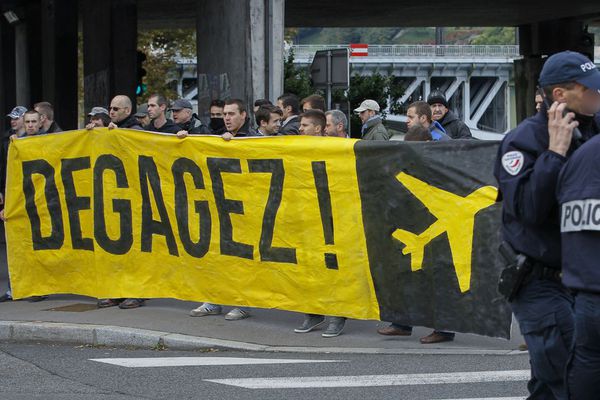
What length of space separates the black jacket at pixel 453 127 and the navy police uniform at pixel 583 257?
23.0 ft

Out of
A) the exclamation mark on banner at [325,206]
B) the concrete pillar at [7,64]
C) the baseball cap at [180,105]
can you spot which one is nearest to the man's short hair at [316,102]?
the baseball cap at [180,105]

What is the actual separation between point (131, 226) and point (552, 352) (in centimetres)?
643

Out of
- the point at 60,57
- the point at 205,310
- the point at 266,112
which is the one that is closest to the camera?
the point at 205,310

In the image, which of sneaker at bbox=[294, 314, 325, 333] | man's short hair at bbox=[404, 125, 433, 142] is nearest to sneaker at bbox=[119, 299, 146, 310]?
sneaker at bbox=[294, 314, 325, 333]

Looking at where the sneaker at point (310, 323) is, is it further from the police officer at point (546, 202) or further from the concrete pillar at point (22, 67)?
the concrete pillar at point (22, 67)

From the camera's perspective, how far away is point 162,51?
166 feet

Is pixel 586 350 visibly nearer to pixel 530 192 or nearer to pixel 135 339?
pixel 530 192

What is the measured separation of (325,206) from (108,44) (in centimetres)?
1801

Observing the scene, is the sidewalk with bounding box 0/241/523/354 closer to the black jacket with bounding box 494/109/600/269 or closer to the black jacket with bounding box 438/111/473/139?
the black jacket with bounding box 438/111/473/139

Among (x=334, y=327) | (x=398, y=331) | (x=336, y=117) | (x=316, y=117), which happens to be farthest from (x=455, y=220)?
(x=336, y=117)

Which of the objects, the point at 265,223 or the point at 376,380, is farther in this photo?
the point at 265,223

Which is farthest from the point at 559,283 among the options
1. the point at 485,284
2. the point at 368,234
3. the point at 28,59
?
the point at 28,59

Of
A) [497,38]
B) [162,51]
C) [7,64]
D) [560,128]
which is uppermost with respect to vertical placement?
[497,38]

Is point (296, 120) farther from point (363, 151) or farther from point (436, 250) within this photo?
A: point (436, 250)
